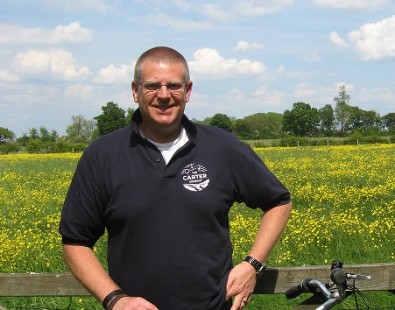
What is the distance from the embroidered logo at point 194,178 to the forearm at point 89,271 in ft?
1.87

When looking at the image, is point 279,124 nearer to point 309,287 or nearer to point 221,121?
point 221,121

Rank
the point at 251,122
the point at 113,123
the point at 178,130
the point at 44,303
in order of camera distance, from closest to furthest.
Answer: the point at 178,130 < the point at 44,303 < the point at 113,123 < the point at 251,122

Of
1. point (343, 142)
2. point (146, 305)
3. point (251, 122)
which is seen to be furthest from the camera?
point (251, 122)

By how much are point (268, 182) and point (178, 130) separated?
20.2 inches

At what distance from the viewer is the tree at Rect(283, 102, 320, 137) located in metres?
133

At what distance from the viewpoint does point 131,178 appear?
2.96 metres

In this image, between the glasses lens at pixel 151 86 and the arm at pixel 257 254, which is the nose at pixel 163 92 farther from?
the arm at pixel 257 254

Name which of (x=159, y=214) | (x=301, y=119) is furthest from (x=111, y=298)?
(x=301, y=119)

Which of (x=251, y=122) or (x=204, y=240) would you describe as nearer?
(x=204, y=240)

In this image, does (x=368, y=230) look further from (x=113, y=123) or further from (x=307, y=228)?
(x=113, y=123)

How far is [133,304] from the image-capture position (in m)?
2.82

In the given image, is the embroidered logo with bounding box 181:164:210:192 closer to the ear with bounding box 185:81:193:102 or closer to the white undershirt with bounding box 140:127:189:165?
the white undershirt with bounding box 140:127:189:165

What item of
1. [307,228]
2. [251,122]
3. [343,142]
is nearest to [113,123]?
[251,122]

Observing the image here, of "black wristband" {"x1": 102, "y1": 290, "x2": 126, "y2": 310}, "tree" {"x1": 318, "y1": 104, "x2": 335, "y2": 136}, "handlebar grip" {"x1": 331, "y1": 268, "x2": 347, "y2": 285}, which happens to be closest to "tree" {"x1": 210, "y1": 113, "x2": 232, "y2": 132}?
"tree" {"x1": 318, "y1": 104, "x2": 335, "y2": 136}
